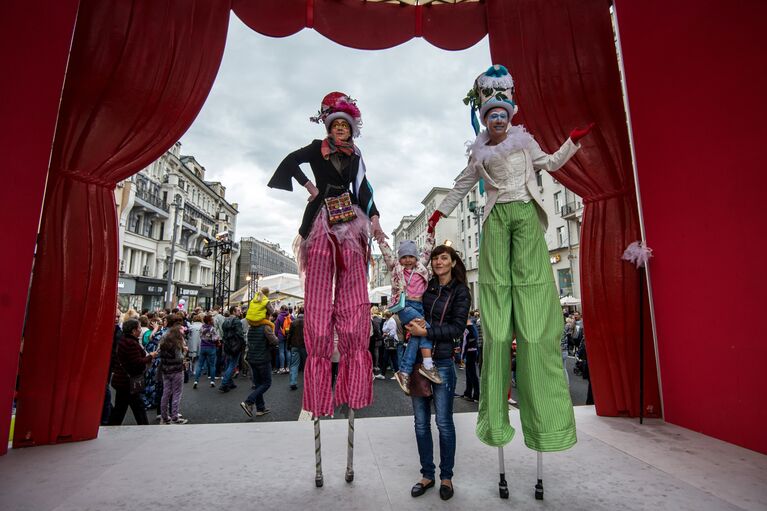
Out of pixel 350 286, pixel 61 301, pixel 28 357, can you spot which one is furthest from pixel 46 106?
pixel 350 286

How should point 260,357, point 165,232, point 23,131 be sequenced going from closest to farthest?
1. point 23,131
2. point 260,357
3. point 165,232

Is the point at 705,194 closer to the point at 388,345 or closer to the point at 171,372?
the point at 171,372

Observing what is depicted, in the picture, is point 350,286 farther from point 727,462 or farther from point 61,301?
point 727,462

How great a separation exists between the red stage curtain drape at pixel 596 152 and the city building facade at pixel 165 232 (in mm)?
17129

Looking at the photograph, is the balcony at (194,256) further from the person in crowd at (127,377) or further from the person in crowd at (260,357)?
the person in crowd at (127,377)

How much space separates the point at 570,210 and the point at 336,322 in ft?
84.3

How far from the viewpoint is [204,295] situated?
141ft

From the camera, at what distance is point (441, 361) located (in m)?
2.35

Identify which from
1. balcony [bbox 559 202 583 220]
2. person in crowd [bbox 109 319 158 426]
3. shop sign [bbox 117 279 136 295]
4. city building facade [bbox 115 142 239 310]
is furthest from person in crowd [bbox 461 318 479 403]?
shop sign [bbox 117 279 136 295]

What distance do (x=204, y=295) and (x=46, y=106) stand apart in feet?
145

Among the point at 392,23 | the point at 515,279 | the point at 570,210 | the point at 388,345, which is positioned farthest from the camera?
the point at 570,210

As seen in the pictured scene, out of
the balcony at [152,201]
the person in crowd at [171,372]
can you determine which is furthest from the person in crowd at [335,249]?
the balcony at [152,201]

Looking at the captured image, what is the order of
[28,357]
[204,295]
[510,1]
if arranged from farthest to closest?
[204,295], [510,1], [28,357]

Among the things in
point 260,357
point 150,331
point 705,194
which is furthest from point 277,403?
point 705,194
